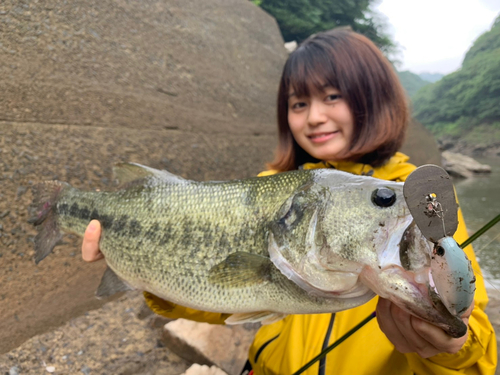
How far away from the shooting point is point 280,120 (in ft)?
6.51

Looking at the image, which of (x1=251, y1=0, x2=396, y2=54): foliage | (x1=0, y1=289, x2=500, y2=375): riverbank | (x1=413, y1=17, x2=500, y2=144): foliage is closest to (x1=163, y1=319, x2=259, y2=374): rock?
(x1=0, y1=289, x2=500, y2=375): riverbank

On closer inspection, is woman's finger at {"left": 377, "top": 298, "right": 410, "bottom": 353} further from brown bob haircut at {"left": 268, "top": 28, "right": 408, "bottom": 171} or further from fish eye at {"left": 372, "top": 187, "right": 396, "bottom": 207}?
brown bob haircut at {"left": 268, "top": 28, "right": 408, "bottom": 171}

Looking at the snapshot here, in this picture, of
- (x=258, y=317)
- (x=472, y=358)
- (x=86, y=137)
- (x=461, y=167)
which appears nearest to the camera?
(x=472, y=358)

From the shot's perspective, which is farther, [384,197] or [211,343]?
[211,343]

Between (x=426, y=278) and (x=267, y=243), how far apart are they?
47 centimetres

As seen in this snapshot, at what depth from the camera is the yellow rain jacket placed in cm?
99

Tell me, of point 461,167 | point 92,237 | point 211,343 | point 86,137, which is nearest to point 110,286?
point 92,237

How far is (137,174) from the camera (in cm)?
148

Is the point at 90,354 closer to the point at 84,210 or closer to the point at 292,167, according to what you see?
the point at 84,210

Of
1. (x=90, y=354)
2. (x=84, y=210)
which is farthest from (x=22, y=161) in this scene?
(x=90, y=354)

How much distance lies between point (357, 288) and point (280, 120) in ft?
4.26

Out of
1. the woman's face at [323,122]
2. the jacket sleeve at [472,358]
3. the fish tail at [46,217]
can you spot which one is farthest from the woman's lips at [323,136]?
the fish tail at [46,217]

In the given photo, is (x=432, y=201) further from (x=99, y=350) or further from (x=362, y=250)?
(x=99, y=350)

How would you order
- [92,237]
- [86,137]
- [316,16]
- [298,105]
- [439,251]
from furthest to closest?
[316,16] < [86,137] < [298,105] < [92,237] < [439,251]
